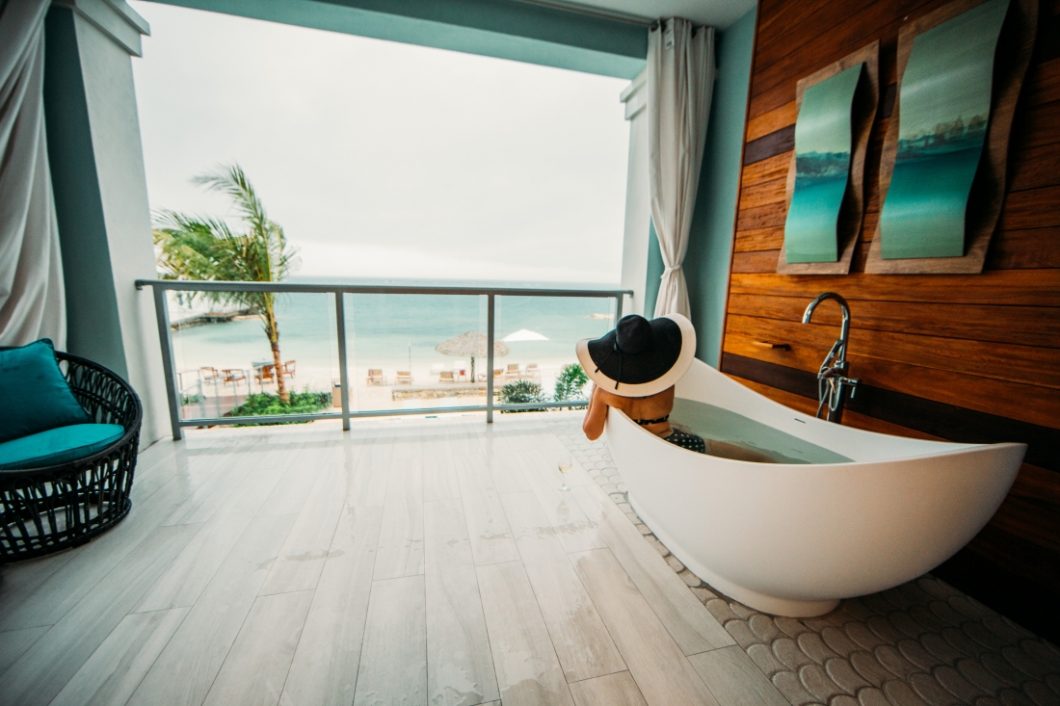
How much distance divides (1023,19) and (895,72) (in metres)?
0.35

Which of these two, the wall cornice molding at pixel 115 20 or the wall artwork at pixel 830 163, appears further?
the wall cornice molding at pixel 115 20

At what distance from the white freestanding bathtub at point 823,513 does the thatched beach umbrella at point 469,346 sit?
1.63 m

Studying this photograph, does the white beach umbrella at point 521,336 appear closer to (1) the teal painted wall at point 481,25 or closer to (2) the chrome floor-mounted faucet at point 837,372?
(2) the chrome floor-mounted faucet at point 837,372

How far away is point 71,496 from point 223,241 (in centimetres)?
269

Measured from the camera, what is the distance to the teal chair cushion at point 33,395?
4.66 ft

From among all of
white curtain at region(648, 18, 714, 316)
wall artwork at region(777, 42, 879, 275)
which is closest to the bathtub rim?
wall artwork at region(777, 42, 879, 275)

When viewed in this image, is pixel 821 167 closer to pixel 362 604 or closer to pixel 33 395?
pixel 362 604

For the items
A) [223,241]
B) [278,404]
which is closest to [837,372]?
[278,404]

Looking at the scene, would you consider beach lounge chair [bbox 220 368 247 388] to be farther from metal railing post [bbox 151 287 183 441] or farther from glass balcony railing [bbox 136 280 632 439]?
metal railing post [bbox 151 287 183 441]

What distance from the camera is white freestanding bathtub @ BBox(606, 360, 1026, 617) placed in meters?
0.85

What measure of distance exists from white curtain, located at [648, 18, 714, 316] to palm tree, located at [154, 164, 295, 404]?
3.45m

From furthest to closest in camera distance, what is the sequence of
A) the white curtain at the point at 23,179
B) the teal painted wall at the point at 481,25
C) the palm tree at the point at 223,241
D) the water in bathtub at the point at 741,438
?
the palm tree at the point at 223,241 → the teal painted wall at the point at 481,25 → the white curtain at the point at 23,179 → the water in bathtub at the point at 741,438

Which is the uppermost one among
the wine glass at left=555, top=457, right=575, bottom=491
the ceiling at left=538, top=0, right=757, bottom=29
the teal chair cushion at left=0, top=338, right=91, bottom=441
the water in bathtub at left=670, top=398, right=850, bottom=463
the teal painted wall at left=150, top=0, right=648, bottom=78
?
the ceiling at left=538, top=0, right=757, bottom=29

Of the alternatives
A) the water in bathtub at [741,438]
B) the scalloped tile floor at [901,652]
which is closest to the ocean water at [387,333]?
the water in bathtub at [741,438]
